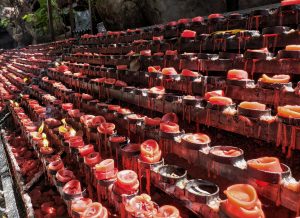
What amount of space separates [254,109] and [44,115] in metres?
5.10

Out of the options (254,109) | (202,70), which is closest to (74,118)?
(202,70)

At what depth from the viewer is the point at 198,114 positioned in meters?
3.49

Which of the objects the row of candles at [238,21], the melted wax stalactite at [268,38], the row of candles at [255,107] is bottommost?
the row of candles at [255,107]

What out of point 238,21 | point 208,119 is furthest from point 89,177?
point 238,21

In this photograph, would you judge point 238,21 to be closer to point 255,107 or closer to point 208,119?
point 208,119

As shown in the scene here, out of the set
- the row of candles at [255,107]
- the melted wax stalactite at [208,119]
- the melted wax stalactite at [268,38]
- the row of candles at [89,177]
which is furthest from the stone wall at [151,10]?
the row of candles at [89,177]

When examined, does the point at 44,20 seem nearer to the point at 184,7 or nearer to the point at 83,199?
the point at 184,7

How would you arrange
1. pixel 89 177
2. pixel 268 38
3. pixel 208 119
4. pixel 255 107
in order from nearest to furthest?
pixel 255 107 → pixel 208 119 → pixel 268 38 → pixel 89 177

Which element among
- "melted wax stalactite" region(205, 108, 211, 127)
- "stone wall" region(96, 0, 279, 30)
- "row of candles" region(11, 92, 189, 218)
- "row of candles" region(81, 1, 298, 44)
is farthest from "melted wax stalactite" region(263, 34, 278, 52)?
"stone wall" region(96, 0, 279, 30)

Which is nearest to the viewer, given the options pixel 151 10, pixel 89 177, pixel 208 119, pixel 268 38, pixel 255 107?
pixel 255 107

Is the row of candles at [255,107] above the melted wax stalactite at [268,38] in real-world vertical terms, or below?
below

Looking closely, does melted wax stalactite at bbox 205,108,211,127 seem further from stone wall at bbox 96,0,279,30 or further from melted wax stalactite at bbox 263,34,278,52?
stone wall at bbox 96,0,279,30

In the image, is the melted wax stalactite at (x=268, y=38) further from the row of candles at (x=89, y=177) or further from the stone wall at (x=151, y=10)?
the stone wall at (x=151, y=10)

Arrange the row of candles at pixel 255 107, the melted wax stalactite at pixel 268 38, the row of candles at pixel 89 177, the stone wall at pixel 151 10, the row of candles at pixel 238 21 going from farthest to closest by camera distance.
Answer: the stone wall at pixel 151 10 → the row of candles at pixel 238 21 → the melted wax stalactite at pixel 268 38 → the row of candles at pixel 89 177 → the row of candles at pixel 255 107
